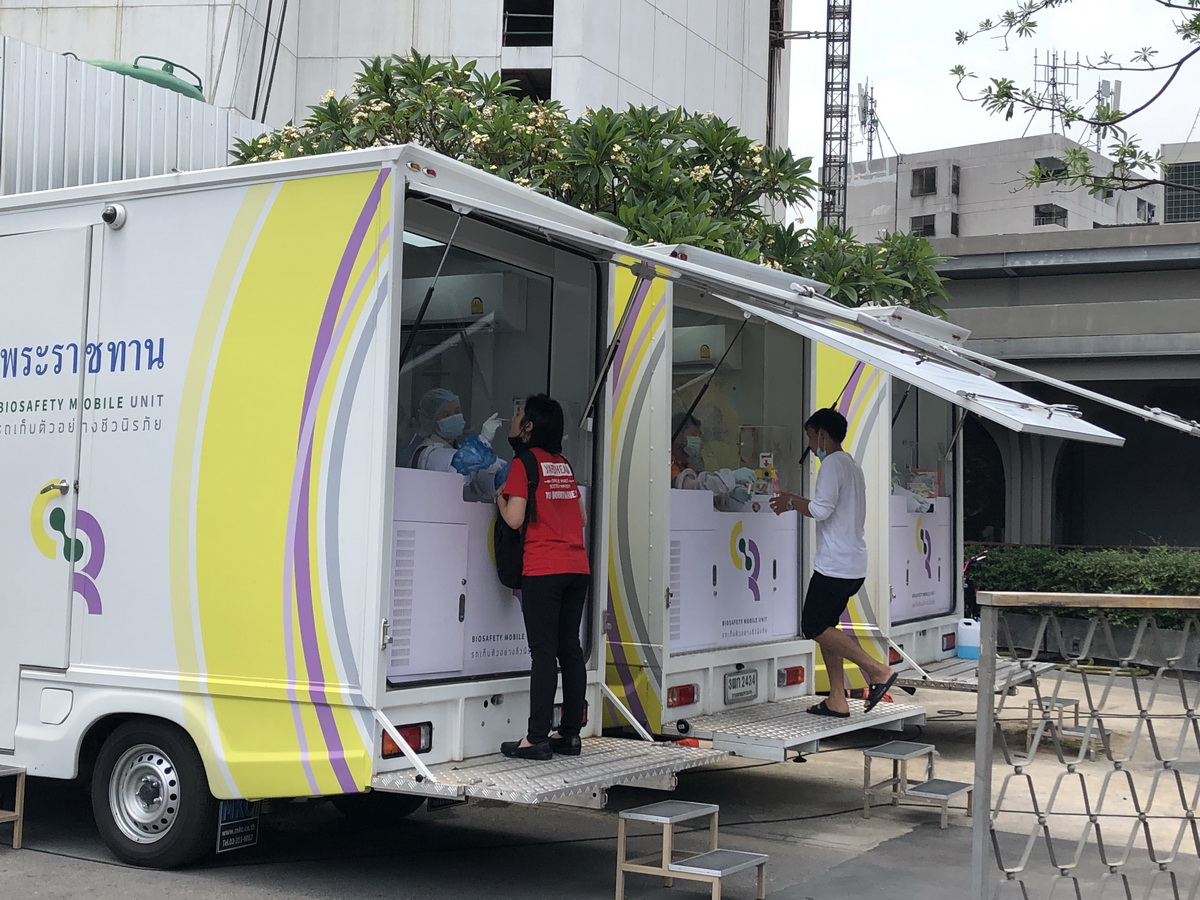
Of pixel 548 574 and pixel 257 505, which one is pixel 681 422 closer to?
pixel 548 574

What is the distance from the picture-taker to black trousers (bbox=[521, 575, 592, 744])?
5871 mm

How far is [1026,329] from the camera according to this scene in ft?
56.6

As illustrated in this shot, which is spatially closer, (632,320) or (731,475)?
(632,320)

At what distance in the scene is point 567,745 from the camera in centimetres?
604

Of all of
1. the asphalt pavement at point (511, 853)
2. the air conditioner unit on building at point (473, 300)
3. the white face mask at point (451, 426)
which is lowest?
the asphalt pavement at point (511, 853)

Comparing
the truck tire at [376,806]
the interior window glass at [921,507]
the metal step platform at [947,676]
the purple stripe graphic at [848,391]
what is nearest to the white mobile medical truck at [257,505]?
the truck tire at [376,806]

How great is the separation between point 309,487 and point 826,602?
3434 mm

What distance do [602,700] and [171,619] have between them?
6.88 ft

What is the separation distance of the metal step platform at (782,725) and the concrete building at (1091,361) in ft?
32.4

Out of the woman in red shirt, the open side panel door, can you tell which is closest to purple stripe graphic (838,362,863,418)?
the woman in red shirt

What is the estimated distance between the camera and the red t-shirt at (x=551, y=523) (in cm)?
596

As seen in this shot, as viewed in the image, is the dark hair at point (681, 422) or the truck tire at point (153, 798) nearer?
the truck tire at point (153, 798)

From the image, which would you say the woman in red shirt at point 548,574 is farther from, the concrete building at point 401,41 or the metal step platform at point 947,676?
the concrete building at point 401,41

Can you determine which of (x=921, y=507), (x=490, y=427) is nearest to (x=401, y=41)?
(x=921, y=507)
